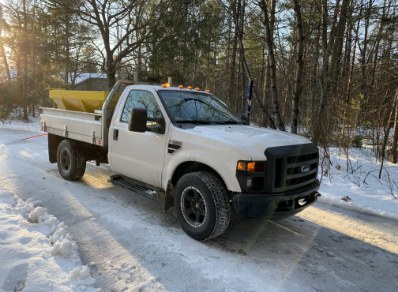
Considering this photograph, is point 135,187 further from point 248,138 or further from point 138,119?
point 248,138

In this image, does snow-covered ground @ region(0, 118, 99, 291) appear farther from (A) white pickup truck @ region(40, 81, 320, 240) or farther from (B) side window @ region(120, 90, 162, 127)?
(B) side window @ region(120, 90, 162, 127)

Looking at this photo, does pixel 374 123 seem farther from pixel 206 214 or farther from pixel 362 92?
pixel 206 214

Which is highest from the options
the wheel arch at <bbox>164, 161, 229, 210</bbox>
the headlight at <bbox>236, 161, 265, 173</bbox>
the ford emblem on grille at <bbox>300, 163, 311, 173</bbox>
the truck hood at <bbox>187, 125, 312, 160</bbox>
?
the truck hood at <bbox>187, 125, 312, 160</bbox>

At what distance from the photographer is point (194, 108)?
207 inches

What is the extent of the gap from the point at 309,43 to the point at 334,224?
988cm

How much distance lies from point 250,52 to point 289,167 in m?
20.9

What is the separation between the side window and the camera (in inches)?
199

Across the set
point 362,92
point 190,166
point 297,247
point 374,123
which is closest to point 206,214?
point 190,166

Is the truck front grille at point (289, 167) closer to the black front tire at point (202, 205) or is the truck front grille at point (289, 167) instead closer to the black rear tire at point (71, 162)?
the black front tire at point (202, 205)

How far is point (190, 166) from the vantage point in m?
4.68

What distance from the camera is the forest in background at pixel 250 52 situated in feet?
30.8

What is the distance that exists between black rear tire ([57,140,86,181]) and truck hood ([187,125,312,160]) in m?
3.28

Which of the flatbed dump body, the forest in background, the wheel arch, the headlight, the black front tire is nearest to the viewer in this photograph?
the headlight

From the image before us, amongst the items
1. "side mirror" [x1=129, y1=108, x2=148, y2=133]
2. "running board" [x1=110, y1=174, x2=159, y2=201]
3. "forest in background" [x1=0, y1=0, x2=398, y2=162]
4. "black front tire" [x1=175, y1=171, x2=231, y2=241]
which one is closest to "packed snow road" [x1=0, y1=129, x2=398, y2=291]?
"black front tire" [x1=175, y1=171, x2=231, y2=241]
